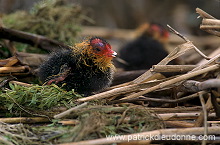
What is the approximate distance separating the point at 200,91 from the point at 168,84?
0.24m

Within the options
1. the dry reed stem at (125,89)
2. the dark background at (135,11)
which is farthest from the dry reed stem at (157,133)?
the dark background at (135,11)

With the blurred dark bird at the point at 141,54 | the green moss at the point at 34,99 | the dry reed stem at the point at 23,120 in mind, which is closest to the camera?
the dry reed stem at the point at 23,120

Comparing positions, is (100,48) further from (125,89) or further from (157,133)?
(157,133)

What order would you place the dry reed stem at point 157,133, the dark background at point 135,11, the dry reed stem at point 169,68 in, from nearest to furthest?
the dry reed stem at point 157,133
the dry reed stem at point 169,68
the dark background at point 135,11

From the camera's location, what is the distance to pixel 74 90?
2.81 metres

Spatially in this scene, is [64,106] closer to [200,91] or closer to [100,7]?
[200,91]

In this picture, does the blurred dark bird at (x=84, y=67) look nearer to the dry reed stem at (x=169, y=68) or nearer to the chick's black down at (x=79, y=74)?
the chick's black down at (x=79, y=74)

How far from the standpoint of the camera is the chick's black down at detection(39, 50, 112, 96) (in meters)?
2.78

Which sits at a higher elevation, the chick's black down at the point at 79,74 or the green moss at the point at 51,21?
the green moss at the point at 51,21

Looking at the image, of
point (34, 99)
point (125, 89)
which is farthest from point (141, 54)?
point (34, 99)

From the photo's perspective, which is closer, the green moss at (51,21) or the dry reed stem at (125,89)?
the dry reed stem at (125,89)

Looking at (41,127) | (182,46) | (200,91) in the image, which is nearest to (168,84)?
(200,91)

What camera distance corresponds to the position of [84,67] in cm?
280

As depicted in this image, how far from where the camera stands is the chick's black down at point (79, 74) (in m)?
2.78
